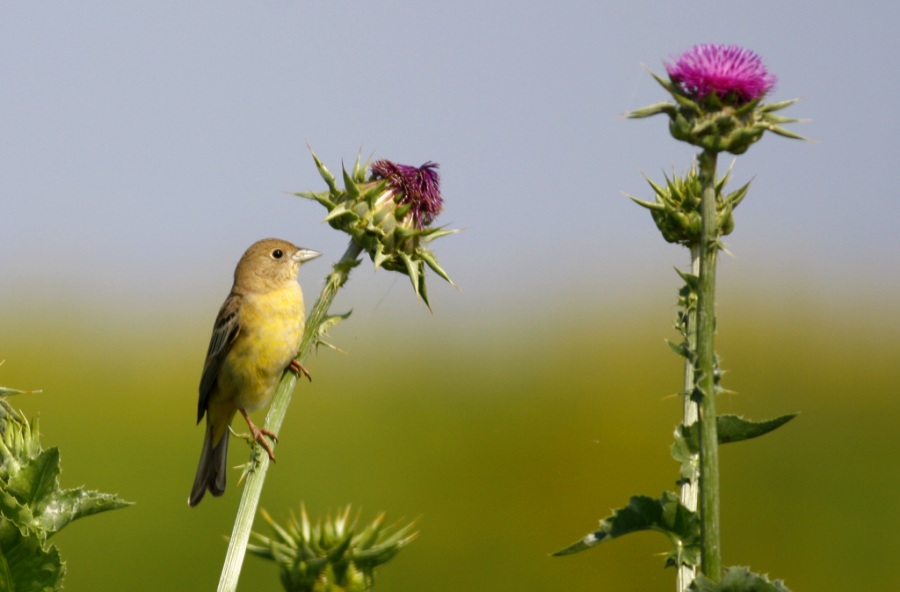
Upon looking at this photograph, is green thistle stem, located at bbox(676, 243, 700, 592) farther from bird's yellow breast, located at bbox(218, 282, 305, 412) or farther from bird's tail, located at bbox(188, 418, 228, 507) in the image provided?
bird's tail, located at bbox(188, 418, 228, 507)

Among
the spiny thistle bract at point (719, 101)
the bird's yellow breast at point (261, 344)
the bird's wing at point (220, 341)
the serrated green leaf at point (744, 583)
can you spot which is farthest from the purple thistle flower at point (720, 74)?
the bird's wing at point (220, 341)

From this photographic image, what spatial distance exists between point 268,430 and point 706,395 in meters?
1.72

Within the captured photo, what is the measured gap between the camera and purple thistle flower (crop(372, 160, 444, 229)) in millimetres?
5160

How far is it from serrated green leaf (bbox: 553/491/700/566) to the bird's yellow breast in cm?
286

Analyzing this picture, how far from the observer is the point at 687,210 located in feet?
15.3

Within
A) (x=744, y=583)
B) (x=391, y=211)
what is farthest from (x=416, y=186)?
(x=744, y=583)

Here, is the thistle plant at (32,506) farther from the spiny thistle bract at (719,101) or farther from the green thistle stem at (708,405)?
the spiny thistle bract at (719,101)

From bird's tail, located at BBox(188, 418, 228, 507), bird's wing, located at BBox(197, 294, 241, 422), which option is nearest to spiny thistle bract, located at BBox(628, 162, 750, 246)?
bird's wing, located at BBox(197, 294, 241, 422)

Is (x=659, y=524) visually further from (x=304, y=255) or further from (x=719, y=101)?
(x=304, y=255)

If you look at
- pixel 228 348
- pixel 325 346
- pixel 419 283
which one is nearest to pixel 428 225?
pixel 419 283

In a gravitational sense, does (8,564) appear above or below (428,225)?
below

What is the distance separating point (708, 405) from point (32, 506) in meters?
2.27

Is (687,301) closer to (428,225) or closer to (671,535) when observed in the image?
(671,535)

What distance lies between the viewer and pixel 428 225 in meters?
5.21
